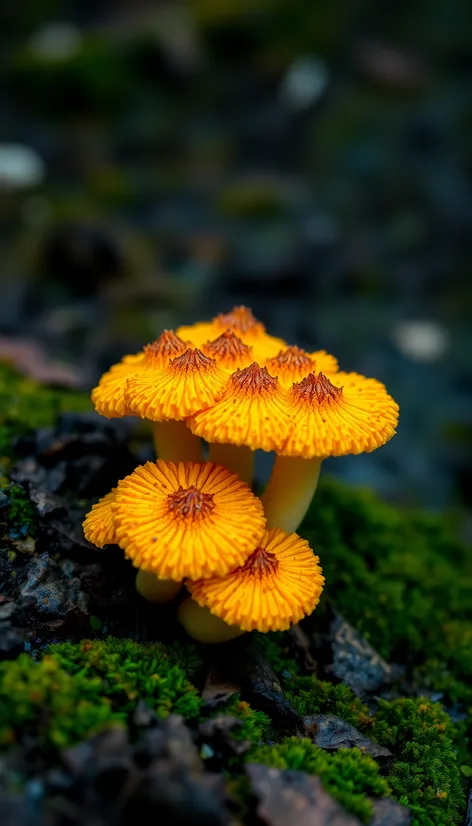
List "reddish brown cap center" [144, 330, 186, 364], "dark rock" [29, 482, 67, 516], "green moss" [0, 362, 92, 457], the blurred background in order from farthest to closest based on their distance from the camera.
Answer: the blurred background → "green moss" [0, 362, 92, 457] → "dark rock" [29, 482, 67, 516] → "reddish brown cap center" [144, 330, 186, 364]

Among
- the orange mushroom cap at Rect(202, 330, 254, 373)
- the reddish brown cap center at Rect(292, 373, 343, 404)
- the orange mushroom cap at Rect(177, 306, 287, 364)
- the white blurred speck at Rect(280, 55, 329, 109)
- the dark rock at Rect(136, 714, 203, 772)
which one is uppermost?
the white blurred speck at Rect(280, 55, 329, 109)

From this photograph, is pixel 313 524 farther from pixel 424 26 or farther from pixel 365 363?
pixel 424 26

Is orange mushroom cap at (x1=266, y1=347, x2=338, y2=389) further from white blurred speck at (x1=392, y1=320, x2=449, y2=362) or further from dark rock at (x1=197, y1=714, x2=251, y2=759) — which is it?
white blurred speck at (x1=392, y1=320, x2=449, y2=362)

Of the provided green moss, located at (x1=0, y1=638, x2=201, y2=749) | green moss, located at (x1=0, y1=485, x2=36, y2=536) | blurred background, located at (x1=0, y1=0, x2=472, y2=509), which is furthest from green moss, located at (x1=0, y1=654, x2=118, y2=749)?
blurred background, located at (x1=0, y1=0, x2=472, y2=509)

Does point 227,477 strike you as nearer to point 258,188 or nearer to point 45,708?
point 45,708

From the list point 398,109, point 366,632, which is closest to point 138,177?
point 398,109

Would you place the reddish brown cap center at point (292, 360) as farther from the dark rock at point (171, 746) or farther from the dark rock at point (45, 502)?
the dark rock at point (171, 746)

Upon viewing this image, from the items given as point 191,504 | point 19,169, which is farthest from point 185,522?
point 19,169

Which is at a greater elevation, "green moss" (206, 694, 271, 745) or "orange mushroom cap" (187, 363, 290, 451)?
"orange mushroom cap" (187, 363, 290, 451)
